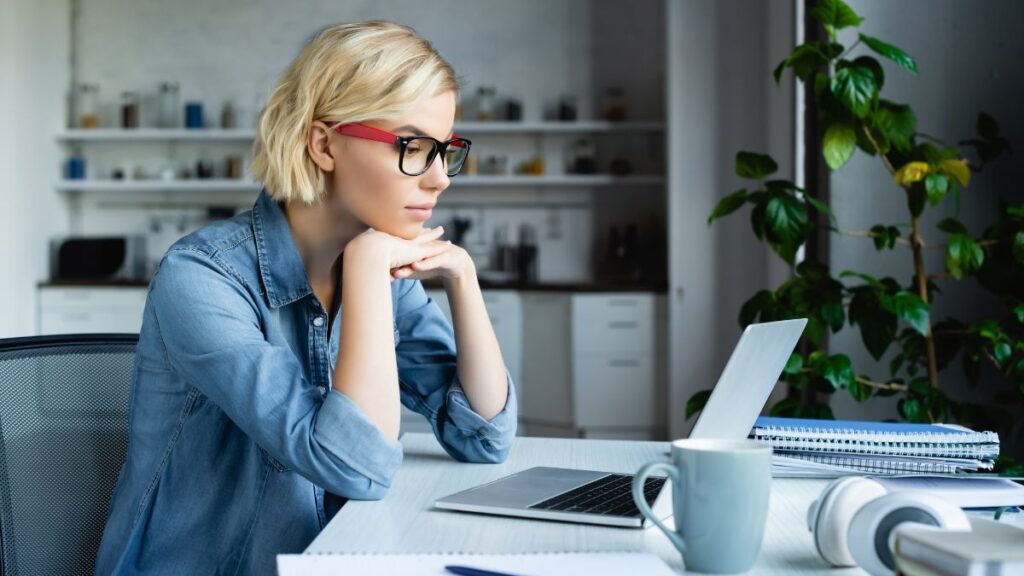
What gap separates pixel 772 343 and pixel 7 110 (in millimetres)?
5112

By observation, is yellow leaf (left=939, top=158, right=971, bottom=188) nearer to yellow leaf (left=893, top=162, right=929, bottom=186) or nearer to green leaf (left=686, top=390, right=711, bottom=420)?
yellow leaf (left=893, top=162, right=929, bottom=186)

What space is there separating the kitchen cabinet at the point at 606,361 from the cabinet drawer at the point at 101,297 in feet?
7.06

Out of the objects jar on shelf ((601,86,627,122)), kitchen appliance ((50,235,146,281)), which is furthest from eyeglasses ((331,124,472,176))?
kitchen appliance ((50,235,146,281))

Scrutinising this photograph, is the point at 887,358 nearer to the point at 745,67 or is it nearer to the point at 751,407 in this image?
the point at 751,407

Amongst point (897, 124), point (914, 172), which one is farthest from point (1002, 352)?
point (897, 124)

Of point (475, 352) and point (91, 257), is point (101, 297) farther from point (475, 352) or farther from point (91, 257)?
point (475, 352)

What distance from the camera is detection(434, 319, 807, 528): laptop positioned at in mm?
931

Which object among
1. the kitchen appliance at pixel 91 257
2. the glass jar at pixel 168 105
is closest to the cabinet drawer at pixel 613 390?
the kitchen appliance at pixel 91 257

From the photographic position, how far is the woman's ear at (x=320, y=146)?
1.28 m

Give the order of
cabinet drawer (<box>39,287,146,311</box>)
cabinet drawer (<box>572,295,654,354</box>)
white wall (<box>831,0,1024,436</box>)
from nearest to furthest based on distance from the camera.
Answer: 1. white wall (<box>831,0,1024,436</box>)
2. cabinet drawer (<box>572,295,654,354</box>)
3. cabinet drawer (<box>39,287,146,311</box>)

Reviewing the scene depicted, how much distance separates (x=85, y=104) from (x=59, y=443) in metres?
5.19

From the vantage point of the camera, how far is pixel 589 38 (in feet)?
18.8

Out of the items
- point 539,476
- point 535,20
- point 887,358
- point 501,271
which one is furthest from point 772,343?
point 535,20

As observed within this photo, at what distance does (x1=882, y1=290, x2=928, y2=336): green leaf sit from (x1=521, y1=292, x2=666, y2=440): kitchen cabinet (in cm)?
287
